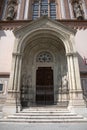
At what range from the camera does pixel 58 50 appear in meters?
12.4

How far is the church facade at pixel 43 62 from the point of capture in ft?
30.7

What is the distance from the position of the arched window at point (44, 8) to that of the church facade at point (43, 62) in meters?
1.32

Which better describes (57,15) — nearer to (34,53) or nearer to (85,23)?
(85,23)

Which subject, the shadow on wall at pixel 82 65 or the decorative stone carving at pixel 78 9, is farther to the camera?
the decorative stone carving at pixel 78 9

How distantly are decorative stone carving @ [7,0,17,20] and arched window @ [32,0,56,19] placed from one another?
2229 millimetres

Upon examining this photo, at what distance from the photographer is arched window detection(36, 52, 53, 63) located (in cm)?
1262

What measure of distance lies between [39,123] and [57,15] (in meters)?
12.1

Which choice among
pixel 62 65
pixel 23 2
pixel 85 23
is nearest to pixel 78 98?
pixel 62 65

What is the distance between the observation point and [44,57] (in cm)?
1271

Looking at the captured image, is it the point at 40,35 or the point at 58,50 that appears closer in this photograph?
the point at 40,35

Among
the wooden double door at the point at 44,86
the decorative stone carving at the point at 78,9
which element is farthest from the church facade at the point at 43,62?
the decorative stone carving at the point at 78,9

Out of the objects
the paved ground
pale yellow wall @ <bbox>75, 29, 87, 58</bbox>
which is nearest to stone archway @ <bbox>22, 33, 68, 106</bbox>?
pale yellow wall @ <bbox>75, 29, 87, 58</bbox>

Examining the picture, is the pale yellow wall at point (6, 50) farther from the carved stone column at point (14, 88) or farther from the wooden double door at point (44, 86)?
the wooden double door at point (44, 86)

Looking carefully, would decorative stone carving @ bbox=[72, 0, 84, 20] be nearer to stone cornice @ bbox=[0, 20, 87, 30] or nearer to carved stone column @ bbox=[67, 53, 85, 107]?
stone cornice @ bbox=[0, 20, 87, 30]
